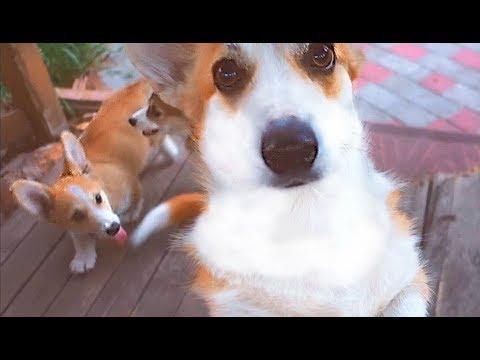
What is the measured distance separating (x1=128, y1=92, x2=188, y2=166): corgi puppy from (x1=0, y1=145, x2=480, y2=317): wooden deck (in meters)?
0.06

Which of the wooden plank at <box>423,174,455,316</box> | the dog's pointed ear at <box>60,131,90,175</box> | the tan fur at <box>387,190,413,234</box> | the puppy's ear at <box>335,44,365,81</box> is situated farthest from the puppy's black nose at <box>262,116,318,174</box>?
the wooden plank at <box>423,174,455,316</box>

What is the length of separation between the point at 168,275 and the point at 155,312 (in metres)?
0.11

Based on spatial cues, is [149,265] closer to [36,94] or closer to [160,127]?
[160,127]

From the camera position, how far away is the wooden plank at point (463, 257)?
0.98 m

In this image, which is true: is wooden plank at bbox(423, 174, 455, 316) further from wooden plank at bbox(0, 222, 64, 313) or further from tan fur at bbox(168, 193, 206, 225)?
wooden plank at bbox(0, 222, 64, 313)

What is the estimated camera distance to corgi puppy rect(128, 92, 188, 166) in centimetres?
104

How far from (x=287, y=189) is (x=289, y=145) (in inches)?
4.2

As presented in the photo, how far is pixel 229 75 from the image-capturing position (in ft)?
2.03

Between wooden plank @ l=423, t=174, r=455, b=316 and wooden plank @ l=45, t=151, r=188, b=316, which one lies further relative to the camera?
wooden plank @ l=45, t=151, r=188, b=316

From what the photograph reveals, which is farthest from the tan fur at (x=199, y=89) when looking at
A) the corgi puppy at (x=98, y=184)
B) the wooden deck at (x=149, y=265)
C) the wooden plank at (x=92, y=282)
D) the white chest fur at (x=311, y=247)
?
the wooden plank at (x=92, y=282)
